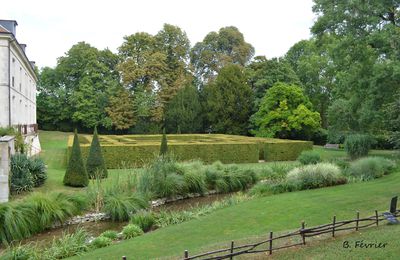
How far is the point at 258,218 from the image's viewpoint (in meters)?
10.4

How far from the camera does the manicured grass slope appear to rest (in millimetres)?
8258

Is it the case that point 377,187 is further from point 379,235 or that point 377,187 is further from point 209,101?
point 209,101

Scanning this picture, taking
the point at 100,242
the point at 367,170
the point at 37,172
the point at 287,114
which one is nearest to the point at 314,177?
the point at 367,170

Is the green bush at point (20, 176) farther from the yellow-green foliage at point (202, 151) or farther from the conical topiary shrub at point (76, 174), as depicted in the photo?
the yellow-green foliage at point (202, 151)

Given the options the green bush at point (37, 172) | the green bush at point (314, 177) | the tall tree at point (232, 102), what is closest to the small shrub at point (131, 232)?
the green bush at point (37, 172)

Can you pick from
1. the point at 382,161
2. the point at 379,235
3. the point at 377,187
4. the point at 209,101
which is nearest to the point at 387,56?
the point at 382,161

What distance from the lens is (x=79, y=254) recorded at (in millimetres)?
8695

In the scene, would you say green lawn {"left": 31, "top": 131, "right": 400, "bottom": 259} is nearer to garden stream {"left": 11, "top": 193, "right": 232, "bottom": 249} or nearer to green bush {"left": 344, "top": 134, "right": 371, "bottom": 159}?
garden stream {"left": 11, "top": 193, "right": 232, "bottom": 249}

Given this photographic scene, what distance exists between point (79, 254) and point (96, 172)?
27.7 ft

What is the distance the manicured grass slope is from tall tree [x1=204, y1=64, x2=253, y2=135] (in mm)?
27109

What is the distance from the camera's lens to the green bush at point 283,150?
25495 millimetres

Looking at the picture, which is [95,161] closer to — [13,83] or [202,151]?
[202,151]

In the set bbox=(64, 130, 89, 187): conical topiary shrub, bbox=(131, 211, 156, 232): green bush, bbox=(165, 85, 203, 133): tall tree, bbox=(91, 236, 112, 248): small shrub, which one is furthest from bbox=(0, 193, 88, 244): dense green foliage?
bbox=(165, 85, 203, 133): tall tree

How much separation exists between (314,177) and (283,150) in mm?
10890
